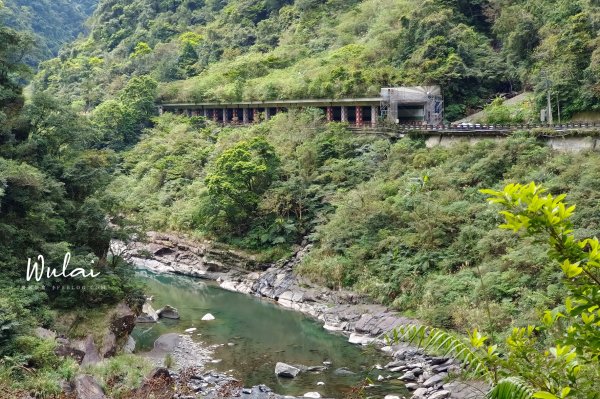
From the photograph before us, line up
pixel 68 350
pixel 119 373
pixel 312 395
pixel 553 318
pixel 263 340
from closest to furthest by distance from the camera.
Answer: pixel 553 318 → pixel 119 373 → pixel 68 350 → pixel 312 395 → pixel 263 340

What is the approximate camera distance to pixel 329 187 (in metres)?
36.3

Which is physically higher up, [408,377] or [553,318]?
[553,318]

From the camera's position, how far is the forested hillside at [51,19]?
103875mm

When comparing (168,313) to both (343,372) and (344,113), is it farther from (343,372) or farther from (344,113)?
(344,113)

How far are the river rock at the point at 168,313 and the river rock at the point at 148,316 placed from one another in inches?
10.5

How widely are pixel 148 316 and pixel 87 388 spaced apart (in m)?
11.8

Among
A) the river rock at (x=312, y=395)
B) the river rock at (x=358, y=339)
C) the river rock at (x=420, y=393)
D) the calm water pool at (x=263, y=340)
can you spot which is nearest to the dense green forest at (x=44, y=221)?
the calm water pool at (x=263, y=340)

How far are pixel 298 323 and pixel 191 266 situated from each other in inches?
497

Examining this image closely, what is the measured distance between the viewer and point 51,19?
115812mm

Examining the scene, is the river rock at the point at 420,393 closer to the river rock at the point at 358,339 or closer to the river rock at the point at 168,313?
the river rock at the point at 358,339

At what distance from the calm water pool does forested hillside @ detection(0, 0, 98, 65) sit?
278 ft

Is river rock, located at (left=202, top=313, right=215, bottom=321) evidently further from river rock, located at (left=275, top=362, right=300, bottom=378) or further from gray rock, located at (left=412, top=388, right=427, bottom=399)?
gray rock, located at (left=412, top=388, right=427, bottom=399)

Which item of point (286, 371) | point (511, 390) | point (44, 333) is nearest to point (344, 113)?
point (286, 371)

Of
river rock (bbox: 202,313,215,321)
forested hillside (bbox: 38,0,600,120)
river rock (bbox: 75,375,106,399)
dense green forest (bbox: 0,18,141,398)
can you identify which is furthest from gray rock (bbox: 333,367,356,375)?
forested hillside (bbox: 38,0,600,120)
